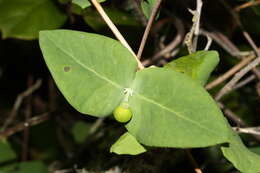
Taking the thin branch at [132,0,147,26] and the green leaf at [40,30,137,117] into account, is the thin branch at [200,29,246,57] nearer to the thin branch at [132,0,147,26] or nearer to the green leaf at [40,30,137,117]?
the thin branch at [132,0,147,26]

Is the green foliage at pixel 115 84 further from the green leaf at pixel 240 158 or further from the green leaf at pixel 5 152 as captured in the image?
the green leaf at pixel 5 152

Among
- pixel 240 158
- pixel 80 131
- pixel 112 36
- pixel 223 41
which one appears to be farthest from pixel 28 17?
pixel 240 158

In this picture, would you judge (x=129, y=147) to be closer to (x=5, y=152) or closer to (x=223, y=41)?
(x=223, y=41)

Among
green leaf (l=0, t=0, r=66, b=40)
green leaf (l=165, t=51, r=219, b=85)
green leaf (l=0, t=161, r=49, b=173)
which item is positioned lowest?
green leaf (l=0, t=161, r=49, b=173)

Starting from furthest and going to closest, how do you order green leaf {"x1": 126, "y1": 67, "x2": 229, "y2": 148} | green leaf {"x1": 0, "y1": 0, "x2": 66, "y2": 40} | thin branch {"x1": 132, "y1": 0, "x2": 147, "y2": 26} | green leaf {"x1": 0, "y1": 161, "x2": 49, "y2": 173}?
green leaf {"x1": 0, "y1": 161, "x2": 49, "y2": 173} → green leaf {"x1": 0, "y1": 0, "x2": 66, "y2": 40} → thin branch {"x1": 132, "y1": 0, "x2": 147, "y2": 26} → green leaf {"x1": 126, "y1": 67, "x2": 229, "y2": 148}

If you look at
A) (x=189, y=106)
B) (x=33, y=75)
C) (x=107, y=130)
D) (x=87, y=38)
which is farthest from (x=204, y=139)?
(x=33, y=75)

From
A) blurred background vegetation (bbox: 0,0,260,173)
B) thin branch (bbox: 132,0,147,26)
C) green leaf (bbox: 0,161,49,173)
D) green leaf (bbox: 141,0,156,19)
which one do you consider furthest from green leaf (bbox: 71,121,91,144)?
green leaf (bbox: 141,0,156,19)

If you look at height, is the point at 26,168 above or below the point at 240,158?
below

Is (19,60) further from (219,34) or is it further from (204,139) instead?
(204,139)
